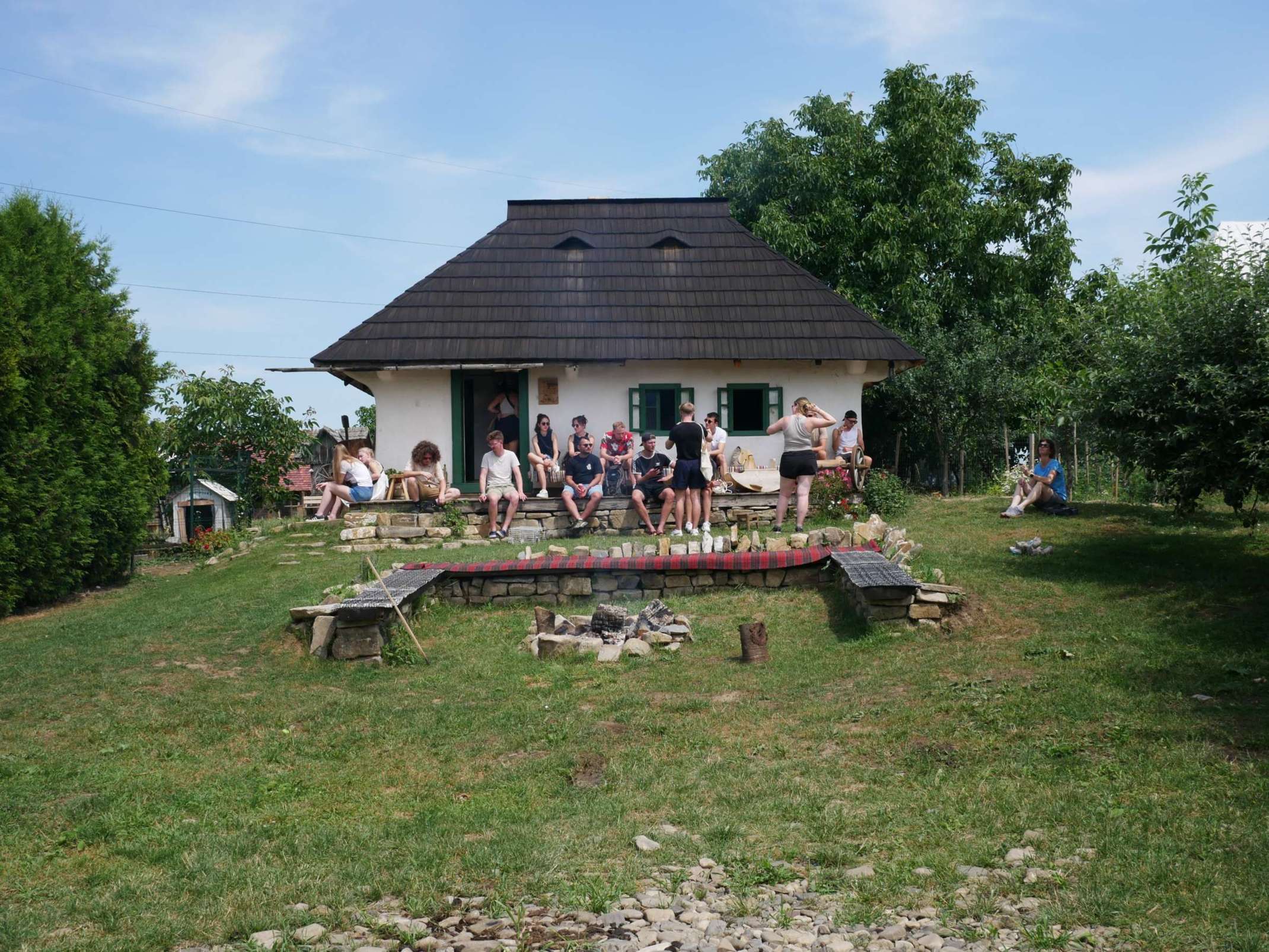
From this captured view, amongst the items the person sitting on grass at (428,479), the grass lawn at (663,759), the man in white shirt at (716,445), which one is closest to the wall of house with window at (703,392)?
the man in white shirt at (716,445)

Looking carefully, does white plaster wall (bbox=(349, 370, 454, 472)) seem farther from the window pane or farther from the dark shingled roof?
the window pane

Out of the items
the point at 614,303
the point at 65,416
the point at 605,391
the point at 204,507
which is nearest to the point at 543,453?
the point at 605,391

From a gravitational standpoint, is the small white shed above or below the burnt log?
above

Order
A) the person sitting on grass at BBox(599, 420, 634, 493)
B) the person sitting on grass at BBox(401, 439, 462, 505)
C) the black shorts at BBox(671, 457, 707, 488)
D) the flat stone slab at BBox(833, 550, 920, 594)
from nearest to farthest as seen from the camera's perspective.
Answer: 1. the flat stone slab at BBox(833, 550, 920, 594)
2. the black shorts at BBox(671, 457, 707, 488)
3. the person sitting on grass at BBox(401, 439, 462, 505)
4. the person sitting on grass at BBox(599, 420, 634, 493)

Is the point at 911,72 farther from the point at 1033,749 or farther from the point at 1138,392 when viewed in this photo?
the point at 1033,749

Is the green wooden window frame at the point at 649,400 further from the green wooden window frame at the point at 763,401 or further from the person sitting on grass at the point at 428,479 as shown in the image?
the person sitting on grass at the point at 428,479

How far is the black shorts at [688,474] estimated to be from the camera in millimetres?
13656

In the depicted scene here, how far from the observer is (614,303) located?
18.1 m

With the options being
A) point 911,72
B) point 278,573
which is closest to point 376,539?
point 278,573

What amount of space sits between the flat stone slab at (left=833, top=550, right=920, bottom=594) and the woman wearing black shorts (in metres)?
2.67

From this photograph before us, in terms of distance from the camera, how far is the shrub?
48.4ft

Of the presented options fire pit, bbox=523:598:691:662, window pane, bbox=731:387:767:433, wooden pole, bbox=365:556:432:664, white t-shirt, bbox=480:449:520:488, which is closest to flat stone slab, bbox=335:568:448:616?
wooden pole, bbox=365:556:432:664

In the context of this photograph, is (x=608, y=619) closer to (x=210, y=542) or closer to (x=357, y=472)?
(x=357, y=472)

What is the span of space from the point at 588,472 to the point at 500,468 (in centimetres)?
130
